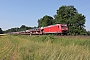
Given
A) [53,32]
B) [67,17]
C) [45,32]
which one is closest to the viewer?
[53,32]

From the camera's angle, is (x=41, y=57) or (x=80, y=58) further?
(x=41, y=57)

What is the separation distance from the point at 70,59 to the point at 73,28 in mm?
67125

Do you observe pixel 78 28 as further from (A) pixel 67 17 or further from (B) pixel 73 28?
(A) pixel 67 17

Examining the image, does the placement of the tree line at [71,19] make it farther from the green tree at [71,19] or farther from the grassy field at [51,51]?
the grassy field at [51,51]

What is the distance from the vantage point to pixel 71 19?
76.8 meters

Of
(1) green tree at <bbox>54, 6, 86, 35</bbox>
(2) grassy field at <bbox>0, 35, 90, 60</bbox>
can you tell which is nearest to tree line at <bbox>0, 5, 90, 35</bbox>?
(1) green tree at <bbox>54, 6, 86, 35</bbox>

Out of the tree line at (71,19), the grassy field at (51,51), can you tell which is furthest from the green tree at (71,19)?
the grassy field at (51,51)

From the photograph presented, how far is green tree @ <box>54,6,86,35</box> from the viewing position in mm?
73125

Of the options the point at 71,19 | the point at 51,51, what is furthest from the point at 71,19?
the point at 51,51

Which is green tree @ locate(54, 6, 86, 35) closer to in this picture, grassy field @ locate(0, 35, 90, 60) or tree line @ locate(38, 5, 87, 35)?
tree line @ locate(38, 5, 87, 35)

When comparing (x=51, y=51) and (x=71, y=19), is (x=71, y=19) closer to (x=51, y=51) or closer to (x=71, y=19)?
(x=71, y=19)

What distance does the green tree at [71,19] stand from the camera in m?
73.1

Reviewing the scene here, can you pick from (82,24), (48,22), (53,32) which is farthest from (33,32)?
(48,22)

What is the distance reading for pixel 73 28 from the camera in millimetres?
73625
